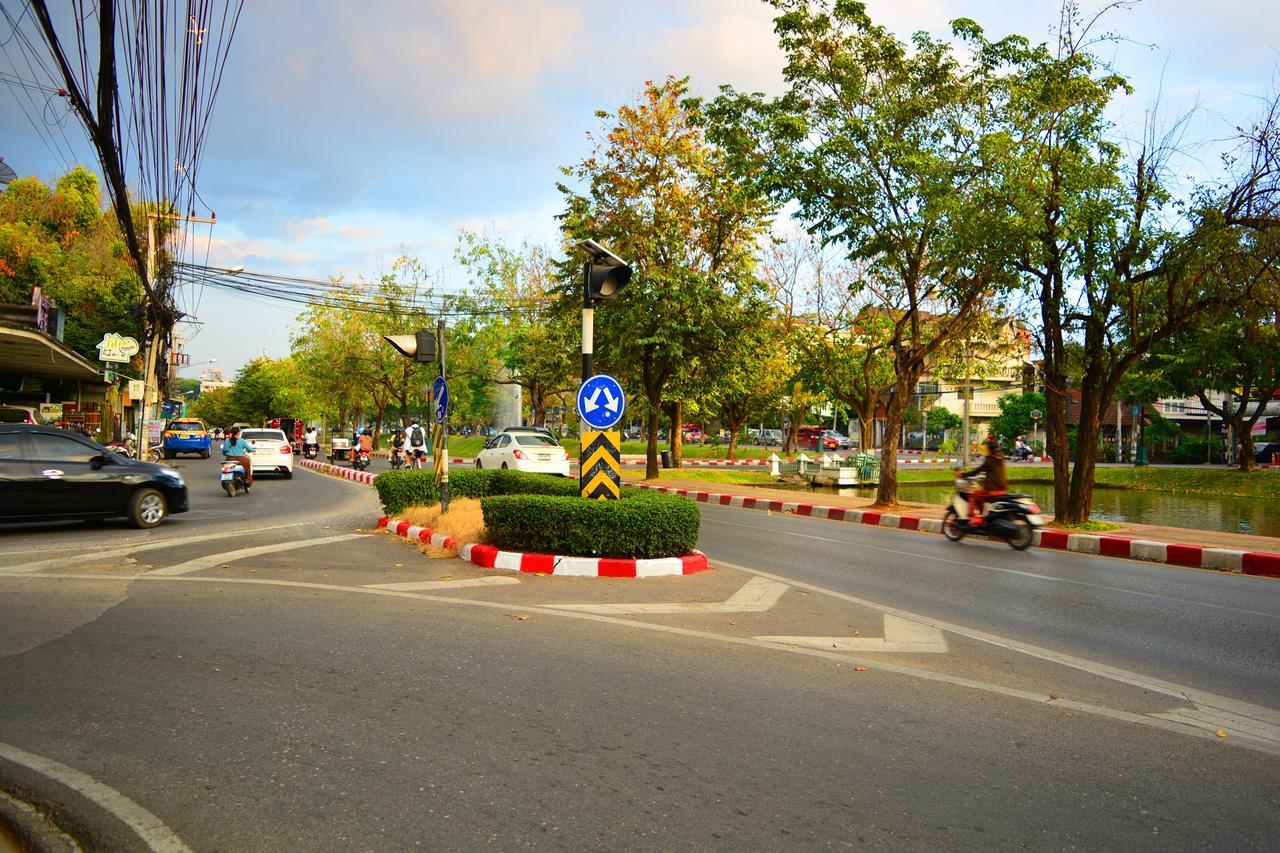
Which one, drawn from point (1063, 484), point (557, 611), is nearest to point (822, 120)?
point (1063, 484)

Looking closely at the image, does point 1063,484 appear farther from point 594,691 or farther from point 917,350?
point 594,691

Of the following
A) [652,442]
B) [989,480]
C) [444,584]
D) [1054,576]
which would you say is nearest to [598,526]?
[444,584]

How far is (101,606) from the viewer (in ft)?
22.4

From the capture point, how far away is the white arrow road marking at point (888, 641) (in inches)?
242

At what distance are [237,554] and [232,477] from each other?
399 inches

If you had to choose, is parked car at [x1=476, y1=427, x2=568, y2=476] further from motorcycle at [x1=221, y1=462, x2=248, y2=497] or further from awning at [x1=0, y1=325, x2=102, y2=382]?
awning at [x1=0, y1=325, x2=102, y2=382]

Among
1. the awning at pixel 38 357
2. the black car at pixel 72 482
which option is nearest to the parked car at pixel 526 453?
the black car at pixel 72 482

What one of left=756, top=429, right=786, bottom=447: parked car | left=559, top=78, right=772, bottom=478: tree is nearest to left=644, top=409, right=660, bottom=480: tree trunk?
left=559, top=78, right=772, bottom=478: tree

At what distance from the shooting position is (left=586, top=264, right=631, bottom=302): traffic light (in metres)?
10.2

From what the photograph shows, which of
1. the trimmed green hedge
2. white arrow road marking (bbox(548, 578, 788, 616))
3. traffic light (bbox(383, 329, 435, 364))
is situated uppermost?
traffic light (bbox(383, 329, 435, 364))

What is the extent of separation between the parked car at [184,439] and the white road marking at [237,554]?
31677 mm

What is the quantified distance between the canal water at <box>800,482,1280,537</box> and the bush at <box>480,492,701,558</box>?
11404 millimetres

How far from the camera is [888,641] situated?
21.0 ft

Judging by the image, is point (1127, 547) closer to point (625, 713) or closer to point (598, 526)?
point (598, 526)
